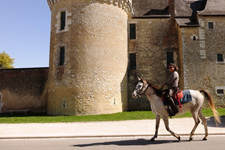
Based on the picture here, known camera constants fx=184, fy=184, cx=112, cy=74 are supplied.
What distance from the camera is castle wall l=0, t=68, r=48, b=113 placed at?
16.4m

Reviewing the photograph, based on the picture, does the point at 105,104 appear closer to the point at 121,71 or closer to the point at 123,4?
the point at 121,71

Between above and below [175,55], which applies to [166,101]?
below

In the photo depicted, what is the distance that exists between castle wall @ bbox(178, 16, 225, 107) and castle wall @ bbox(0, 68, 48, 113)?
12.4 meters

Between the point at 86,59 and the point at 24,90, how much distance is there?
714cm

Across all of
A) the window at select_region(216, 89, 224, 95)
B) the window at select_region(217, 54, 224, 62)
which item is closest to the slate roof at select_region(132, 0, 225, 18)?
the window at select_region(217, 54, 224, 62)

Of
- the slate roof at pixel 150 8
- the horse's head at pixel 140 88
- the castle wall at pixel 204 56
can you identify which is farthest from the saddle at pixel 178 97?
the slate roof at pixel 150 8

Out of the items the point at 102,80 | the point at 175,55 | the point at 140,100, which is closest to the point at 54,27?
the point at 102,80

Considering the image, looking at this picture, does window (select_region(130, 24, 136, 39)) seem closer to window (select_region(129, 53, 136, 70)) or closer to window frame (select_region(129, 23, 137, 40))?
window frame (select_region(129, 23, 137, 40))

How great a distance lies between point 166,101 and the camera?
5555 mm

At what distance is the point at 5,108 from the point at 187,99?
16458mm

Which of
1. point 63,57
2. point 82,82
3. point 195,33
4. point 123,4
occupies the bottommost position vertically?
point 82,82

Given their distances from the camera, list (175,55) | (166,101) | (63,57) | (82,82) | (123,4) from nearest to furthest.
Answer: (166,101), (82,82), (63,57), (123,4), (175,55)

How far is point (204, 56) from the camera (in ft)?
51.4

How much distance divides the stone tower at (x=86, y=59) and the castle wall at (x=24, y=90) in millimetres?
2217
